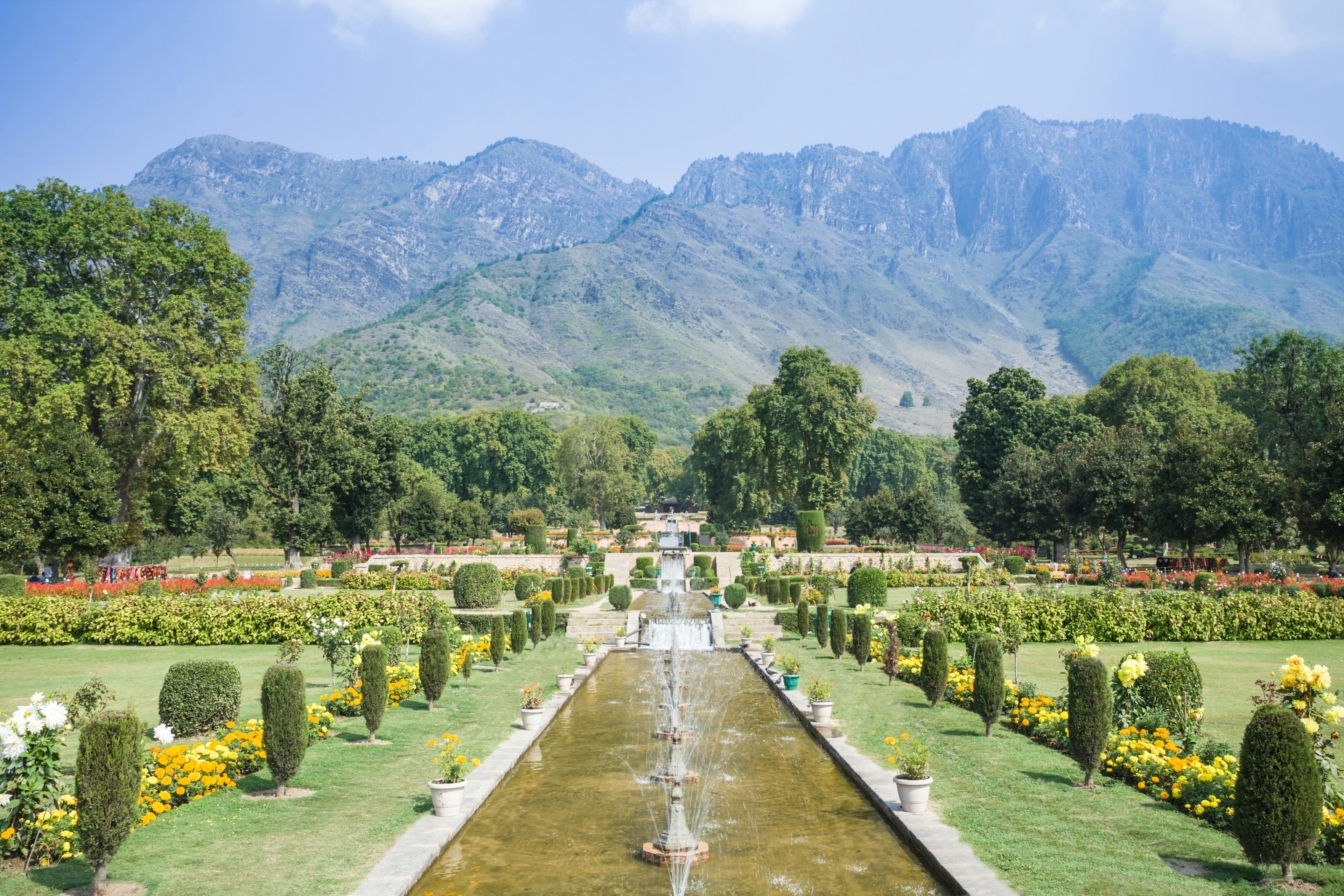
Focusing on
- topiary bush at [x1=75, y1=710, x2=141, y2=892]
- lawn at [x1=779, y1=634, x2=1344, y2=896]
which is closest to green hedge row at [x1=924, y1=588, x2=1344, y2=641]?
lawn at [x1=779, y1=634, x2=1344, y2=896]

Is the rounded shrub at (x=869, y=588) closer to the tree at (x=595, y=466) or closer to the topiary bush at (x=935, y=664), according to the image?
the topiary bush at (x=935, y=664)

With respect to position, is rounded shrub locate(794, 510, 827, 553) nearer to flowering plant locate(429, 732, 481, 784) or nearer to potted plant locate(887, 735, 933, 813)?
flowering plant locate(429, 732, 481, 784)

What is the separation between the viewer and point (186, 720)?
11.5 m

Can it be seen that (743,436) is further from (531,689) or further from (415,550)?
(531,689)

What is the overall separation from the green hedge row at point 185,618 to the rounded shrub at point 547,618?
10.9ft

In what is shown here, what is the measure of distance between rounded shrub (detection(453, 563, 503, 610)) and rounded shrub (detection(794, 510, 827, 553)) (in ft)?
72.0

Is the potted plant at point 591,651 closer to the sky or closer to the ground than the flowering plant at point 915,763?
closer to the ground

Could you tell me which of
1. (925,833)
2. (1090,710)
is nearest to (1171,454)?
(1090,710)

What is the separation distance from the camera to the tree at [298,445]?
4434cm

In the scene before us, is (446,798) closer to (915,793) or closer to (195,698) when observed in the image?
(915,793)

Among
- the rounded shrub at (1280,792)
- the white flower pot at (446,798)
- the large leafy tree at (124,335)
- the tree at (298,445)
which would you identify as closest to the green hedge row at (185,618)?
the large leafy tree at (124,335)

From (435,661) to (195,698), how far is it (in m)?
3.58

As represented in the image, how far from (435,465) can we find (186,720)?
78876mm

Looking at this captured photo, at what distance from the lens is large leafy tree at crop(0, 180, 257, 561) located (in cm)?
3105
